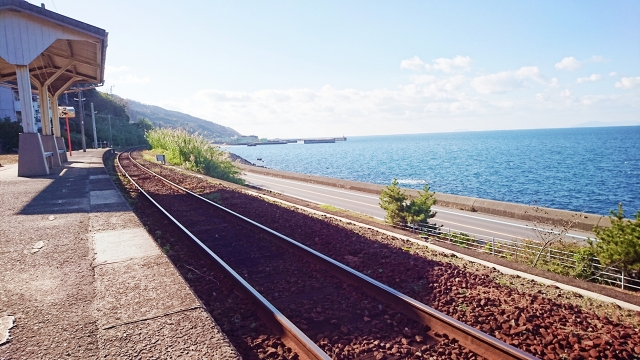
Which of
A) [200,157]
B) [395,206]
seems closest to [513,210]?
[395,206]

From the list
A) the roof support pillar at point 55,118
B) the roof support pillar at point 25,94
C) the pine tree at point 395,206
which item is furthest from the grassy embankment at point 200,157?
the pine tree at point 395,206

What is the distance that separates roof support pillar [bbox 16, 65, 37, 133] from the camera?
1741 centimetres

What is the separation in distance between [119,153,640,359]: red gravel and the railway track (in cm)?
39

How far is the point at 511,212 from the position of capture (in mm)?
21344

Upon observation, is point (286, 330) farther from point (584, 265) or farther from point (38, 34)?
point (38, 34)

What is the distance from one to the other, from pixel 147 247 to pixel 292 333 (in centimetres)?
385

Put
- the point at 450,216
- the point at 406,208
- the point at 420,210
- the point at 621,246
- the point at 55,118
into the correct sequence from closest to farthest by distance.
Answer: the point at 621,246 < the point at 420,210 < the point at 406,208 < the point at 450,216 < the point at 55,118

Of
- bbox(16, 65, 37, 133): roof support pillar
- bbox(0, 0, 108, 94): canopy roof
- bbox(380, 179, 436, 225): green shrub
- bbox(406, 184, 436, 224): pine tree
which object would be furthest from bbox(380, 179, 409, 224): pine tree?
bbox(16, 65, 37, 133): roof support pillar

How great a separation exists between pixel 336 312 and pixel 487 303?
1.97 metres

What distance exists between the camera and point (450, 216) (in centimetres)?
2130

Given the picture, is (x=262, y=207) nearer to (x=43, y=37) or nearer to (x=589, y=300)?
(x=589, y=300)

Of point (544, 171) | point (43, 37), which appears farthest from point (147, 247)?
point (544, 171)

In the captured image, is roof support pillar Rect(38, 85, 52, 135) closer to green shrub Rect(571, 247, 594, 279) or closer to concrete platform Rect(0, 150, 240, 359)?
concrete platform Rect(0, 150, 240, 359)

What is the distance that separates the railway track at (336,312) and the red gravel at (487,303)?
39cm
